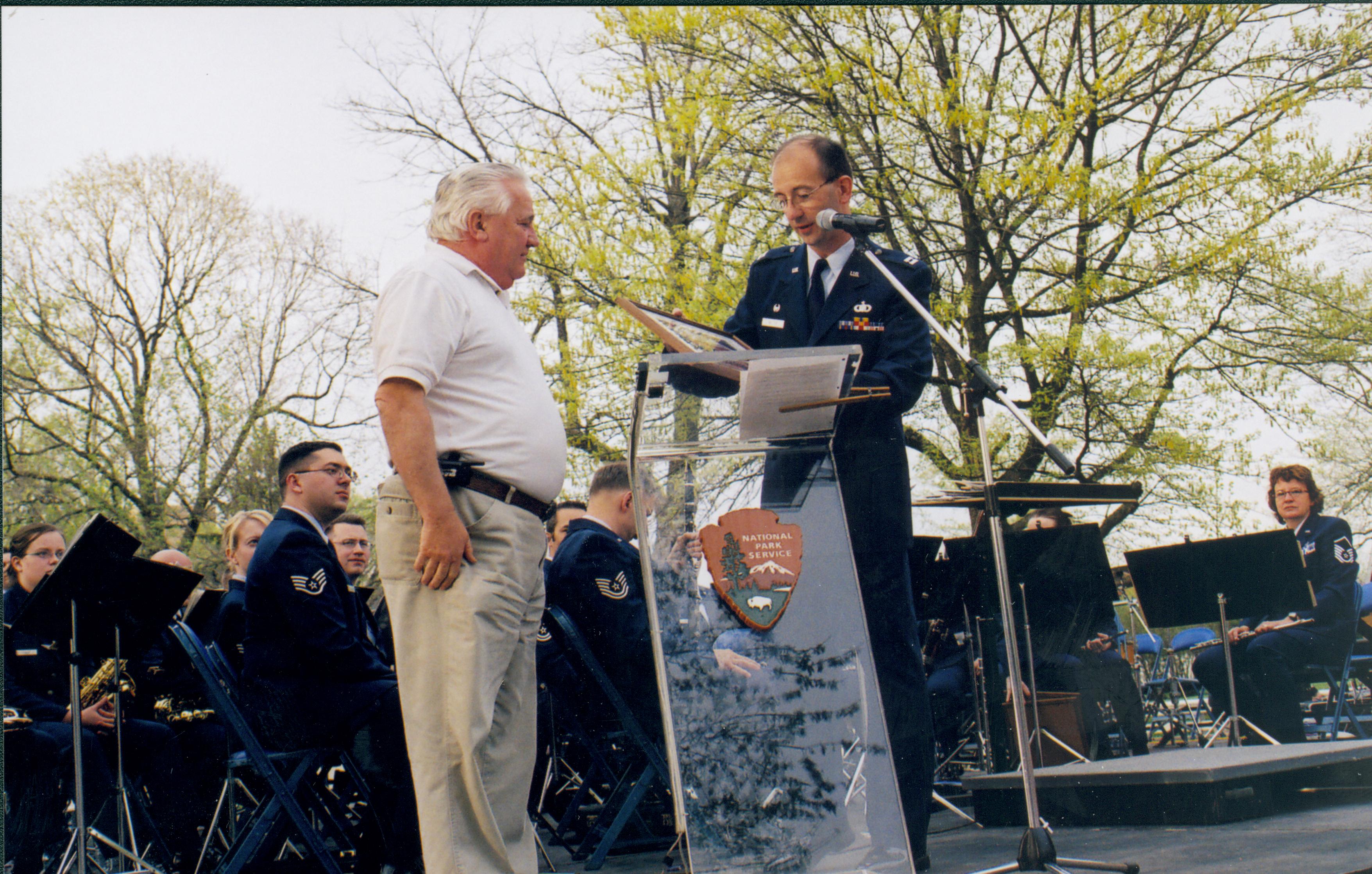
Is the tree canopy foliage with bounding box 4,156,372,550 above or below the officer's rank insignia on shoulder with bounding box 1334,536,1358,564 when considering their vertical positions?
above

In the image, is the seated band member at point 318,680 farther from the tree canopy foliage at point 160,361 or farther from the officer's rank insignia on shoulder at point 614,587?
the tree canopy foliage at point 160,361

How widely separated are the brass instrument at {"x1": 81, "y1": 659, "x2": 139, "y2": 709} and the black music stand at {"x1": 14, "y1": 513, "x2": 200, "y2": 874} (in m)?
1.15

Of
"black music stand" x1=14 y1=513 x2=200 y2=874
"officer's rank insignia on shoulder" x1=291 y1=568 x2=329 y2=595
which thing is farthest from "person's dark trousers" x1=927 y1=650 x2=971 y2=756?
"black music stand" x1=14 y1=513 x2=200 y2=874

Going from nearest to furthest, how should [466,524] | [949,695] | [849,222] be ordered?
1. [466,524]
2. [849,222]
3. [949,695]

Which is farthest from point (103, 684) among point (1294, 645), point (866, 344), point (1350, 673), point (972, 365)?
point (1350, 673)

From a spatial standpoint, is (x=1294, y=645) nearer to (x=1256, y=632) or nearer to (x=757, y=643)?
(x=1256, y=632)

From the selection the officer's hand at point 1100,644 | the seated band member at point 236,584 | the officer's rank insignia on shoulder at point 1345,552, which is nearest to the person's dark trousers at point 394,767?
the seated band member at point 236,584

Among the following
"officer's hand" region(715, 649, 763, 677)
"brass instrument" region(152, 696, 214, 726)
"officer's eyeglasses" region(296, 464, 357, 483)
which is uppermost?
"officer's eyeglasses" region(296, 464, 357, 483)

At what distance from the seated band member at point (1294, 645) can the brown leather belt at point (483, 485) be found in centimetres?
525

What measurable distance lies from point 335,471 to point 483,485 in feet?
6.96

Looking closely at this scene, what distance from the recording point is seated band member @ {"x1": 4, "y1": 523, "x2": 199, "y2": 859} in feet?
15.7

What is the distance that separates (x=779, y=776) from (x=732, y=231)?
32.2 feet

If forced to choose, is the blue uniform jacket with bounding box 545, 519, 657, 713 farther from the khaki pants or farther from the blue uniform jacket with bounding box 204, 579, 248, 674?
the khaki pants

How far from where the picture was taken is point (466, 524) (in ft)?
9.11
